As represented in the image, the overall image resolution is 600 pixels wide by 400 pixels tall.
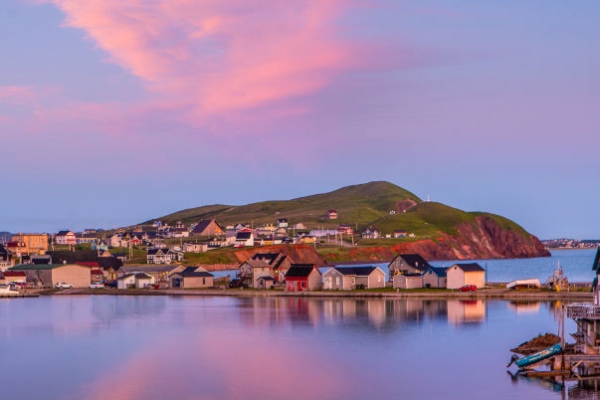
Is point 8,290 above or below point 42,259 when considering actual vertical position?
below

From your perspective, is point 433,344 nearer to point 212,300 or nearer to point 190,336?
point 190,336

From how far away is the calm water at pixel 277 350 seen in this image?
38969 mm

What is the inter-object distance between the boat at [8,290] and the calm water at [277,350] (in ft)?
76.1

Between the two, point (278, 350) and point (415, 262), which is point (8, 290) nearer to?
point (415, 262)

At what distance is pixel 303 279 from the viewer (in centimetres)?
9231

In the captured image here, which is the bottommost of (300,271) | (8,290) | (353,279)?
(8,290)

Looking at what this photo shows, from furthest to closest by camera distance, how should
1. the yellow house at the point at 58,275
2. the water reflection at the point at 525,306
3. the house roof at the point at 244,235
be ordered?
the house roof at the point at 244,235, the yellow house at the point at 58,275, the water reflection at the point at 525,306

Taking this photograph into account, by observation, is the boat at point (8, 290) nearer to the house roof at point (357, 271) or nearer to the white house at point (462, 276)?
the house roof at point (357, 271)

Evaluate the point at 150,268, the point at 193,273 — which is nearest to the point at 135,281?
the point at 193,273

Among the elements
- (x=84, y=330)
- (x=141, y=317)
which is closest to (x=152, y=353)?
(x=84, y=330)

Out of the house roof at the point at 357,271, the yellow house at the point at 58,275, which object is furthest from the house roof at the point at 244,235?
the house roof at the point at 357,271

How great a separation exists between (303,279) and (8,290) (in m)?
35.7

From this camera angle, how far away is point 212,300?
88.5 m

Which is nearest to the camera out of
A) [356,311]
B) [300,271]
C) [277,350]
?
[277,350]
